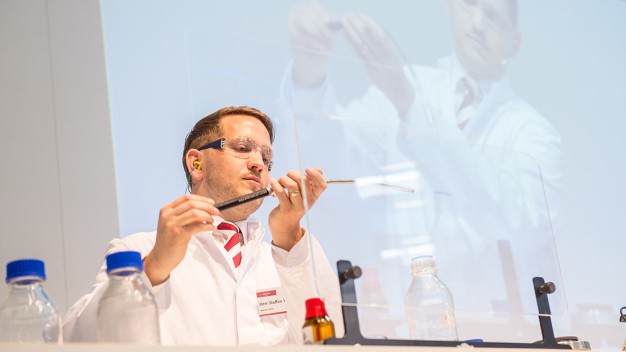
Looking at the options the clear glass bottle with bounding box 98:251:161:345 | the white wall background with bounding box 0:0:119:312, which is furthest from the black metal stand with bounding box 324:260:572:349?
the white wall background with bounding box 0:0:119:312

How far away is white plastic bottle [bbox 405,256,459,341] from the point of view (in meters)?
1.05

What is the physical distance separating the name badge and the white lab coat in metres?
0.01

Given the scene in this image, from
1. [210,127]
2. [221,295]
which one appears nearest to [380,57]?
[210,127]

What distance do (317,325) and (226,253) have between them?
68 centimetres

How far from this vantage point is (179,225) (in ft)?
3.53

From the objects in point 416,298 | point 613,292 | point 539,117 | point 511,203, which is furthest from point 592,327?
point 416,298

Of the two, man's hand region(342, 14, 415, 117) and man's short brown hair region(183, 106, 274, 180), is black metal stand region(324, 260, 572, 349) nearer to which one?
man's short brown hair region(183, 106, 274, 180)

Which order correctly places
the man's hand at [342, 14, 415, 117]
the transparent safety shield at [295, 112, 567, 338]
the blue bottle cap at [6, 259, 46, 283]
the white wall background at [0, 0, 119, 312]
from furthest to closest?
the man's hand at [342, 14, 415, 117] < the white wall background at [0, 0, 119, 312] < the transparent safety shield at [295, 112, 567, 338] < the blue bottle cap at [6, 259, 46, 283]

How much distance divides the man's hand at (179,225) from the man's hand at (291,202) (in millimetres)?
148

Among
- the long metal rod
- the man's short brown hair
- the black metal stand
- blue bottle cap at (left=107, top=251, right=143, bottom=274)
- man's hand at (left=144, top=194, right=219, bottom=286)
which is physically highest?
the man's short brown hair

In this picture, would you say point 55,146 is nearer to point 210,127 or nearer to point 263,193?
point 210,127

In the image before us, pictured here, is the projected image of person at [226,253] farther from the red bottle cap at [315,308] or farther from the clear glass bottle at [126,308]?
the clear glass bottle at [126,308]

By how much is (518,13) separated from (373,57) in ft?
3.24

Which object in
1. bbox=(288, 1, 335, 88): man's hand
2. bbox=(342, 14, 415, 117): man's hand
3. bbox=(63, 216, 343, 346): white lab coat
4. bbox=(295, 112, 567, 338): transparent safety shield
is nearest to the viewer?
bbox=(295, 112, 567, 338): transparent safety shield
